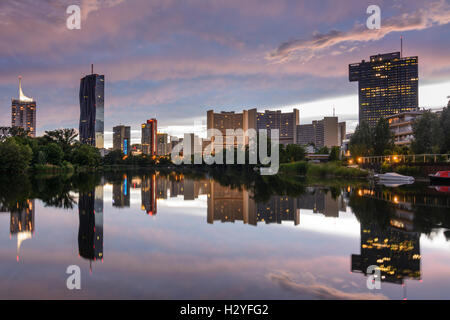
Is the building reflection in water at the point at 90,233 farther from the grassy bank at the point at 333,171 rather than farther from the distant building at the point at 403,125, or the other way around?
the distant building at the point at 403,125

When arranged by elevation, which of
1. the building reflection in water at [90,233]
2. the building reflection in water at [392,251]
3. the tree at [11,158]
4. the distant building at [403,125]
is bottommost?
the building reflection in water at [90,233]

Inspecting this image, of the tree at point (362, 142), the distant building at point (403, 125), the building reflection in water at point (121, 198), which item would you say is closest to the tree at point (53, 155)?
A: the building reflection in water at point (121, 198)

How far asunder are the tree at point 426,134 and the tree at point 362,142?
846cm

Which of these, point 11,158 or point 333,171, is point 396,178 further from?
point 11,158

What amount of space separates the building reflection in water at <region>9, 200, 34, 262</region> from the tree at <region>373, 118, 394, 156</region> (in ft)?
159

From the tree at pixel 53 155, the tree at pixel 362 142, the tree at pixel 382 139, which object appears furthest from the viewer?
the tree at pixel 53 155

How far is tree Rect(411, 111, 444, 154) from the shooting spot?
124 feet

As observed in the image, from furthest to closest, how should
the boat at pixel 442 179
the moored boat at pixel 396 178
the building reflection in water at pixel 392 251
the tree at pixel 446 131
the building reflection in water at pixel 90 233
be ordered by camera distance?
the tree at pixel 446 131 < the moored boat at pixel 396 178 < the boat at pixel 442 179 < the building reflection in water at pixel 90 233 < the building reflection in water at pixel 392 251

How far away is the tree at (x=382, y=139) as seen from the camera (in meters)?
49.7

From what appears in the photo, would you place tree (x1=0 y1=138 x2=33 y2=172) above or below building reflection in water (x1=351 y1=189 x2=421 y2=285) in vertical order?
above

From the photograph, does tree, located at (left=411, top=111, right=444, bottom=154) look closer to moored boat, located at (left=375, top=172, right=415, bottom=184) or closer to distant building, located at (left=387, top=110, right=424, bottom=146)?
moored boat, located at (left=375, top=172, right=415, bottom=184)

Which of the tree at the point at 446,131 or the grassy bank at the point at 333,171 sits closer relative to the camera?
the tree at the point at 446,131

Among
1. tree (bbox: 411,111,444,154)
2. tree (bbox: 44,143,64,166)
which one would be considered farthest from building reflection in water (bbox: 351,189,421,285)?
tree (bbox: 44,143,64,166)
